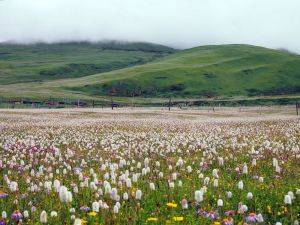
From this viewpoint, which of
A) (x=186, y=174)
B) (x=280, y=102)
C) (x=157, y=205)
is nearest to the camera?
(x=157, y=205)

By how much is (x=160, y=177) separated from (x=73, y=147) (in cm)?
678

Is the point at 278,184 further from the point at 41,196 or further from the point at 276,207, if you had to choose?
the point at 41,196

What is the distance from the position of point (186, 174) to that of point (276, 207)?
3.35 m

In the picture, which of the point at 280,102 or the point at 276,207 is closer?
the point at 276,207

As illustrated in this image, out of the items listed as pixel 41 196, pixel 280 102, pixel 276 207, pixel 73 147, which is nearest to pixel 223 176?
pixel 276 207

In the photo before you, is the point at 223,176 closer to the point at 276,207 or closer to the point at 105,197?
the point at 276,207

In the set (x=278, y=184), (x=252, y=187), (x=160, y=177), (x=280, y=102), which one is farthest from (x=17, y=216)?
(x=280, y=102)

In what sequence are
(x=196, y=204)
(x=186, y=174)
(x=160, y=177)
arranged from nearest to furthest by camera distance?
(x=196, y=204)
(x=160, y=177)
(x=186, y=174)

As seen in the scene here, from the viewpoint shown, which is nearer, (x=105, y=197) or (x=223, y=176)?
(x=105, y=197)

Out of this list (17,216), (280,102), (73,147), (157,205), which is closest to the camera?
(17,216)

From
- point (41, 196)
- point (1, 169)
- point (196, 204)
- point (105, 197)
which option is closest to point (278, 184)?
point (196, 204)

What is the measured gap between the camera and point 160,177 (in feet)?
31.6

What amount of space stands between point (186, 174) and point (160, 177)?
1060mm

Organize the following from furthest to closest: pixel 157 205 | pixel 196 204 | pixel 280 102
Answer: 1. pixel 280 102
2. pixel 157 205
3. pixel 196 204
